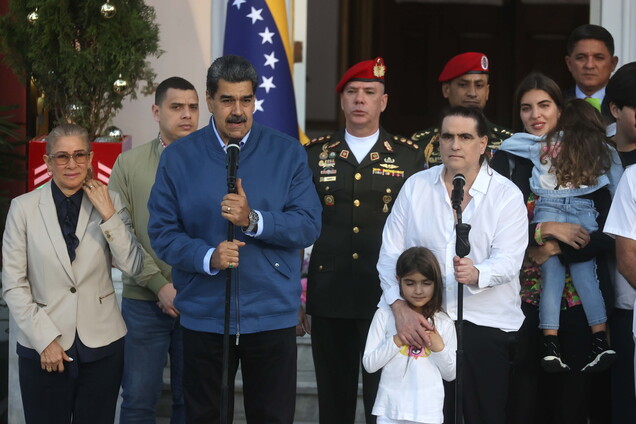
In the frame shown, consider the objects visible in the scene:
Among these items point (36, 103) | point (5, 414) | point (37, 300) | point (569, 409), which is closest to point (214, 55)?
point (36, 103)

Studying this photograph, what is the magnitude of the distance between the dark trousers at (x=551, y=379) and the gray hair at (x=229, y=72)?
171 centimetres

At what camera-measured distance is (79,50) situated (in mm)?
6461

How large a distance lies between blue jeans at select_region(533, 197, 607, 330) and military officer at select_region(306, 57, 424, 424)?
70cm

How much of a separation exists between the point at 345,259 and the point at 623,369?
1355mm

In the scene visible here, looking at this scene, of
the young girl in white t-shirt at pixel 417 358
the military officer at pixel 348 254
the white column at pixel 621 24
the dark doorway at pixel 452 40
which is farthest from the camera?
the dark doorway at pixel 452 40

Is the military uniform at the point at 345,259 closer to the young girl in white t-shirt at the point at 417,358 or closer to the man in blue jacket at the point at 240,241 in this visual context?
the young girl in white t-shirt at the point at 417,358

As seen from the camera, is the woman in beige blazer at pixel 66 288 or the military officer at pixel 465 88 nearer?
the woman in beige blazer at pixel 66 288

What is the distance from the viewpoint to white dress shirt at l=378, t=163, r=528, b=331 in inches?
187

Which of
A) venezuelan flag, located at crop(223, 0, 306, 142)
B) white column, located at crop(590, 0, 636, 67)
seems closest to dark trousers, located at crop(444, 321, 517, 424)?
venezuelan flag, located at crop(223, 0, 306, 142)

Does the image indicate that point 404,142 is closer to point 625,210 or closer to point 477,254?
point 477,254

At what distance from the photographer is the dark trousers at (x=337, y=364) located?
17.4 feet

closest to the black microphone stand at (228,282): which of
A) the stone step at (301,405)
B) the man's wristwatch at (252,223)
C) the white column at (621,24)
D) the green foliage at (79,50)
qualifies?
the man's wristwatch at (252,223)

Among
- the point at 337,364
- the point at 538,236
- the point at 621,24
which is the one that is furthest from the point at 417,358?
the point at 621,24

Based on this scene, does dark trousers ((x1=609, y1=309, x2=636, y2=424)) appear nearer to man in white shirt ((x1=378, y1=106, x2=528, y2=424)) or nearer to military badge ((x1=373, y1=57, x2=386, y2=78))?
man in white shirt ((x1=378, y1=106, x2=528, y2=424))
